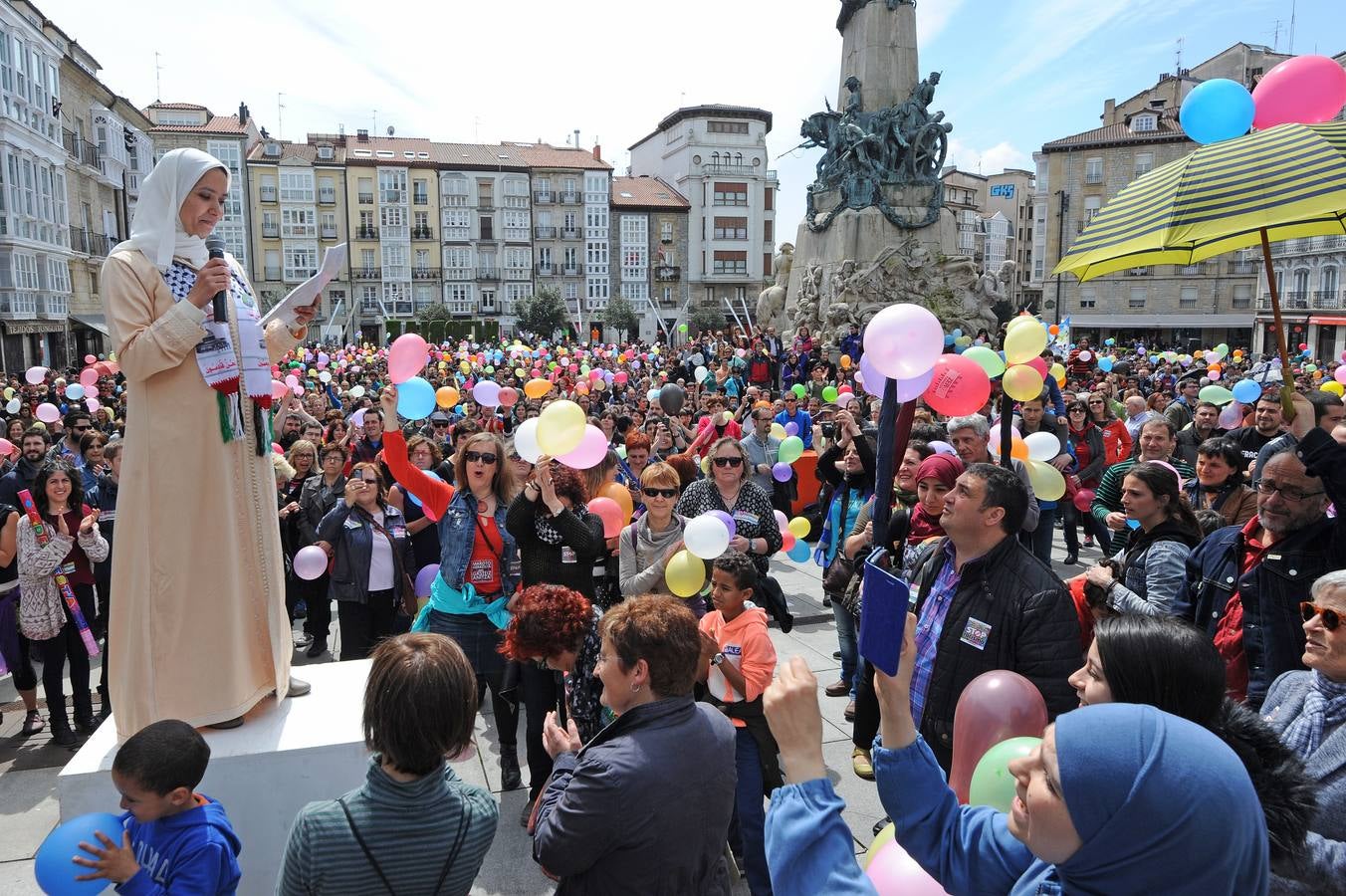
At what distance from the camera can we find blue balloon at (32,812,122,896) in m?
2.04

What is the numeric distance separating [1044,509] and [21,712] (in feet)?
24.8

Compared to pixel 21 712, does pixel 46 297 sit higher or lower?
higher

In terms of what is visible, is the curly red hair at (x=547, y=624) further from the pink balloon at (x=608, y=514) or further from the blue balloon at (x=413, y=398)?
the blue balloon at (x=413, y=398)

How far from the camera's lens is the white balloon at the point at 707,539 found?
14.1 ft

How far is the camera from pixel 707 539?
4309mm

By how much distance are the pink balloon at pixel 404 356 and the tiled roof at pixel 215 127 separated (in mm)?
56323

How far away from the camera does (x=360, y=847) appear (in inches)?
73.8

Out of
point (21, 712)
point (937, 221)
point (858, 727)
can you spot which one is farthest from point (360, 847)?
point (937, 221)

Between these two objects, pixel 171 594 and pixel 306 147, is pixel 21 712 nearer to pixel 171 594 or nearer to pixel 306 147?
pixel 171 594

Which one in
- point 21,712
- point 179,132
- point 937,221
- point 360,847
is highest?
point 179,132

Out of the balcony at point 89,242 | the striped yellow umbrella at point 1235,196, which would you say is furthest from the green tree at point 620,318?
the striped yellow umbrella at point 1235,196

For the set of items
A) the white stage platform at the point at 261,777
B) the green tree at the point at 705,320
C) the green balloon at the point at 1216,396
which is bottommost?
the white stage platform at the point at 261,777

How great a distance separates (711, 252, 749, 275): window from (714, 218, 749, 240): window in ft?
4.13

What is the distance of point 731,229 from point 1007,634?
A: 220 ft
